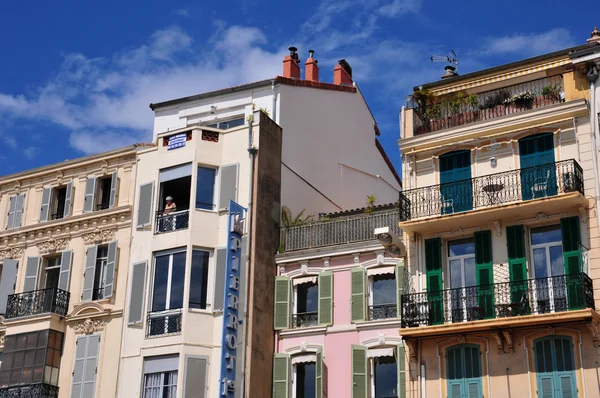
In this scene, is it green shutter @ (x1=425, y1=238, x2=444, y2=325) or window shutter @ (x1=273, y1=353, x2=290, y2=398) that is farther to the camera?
window shutter @ (x1=273, y1=353, x2=290, y2=398)

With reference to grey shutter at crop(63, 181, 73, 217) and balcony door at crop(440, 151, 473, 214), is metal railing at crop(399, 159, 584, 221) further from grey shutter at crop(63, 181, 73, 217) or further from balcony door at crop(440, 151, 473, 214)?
grey shutter at crop(63, 181, 73, 217)

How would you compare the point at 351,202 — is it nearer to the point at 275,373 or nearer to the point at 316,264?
the point at 316,264

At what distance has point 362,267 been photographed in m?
29.4

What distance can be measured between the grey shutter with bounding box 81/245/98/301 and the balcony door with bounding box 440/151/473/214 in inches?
479

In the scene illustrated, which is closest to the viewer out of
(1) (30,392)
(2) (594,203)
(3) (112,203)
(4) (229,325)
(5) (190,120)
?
(2) (594,203)

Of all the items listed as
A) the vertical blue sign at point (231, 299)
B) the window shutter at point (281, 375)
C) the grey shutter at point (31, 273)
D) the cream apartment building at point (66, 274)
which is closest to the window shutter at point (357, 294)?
the window shutter at point (281, 375)

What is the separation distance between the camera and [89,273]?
32438mm

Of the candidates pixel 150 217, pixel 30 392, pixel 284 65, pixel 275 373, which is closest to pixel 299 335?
pixel 275 373

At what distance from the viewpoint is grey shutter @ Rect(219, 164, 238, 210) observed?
3111 centimetres

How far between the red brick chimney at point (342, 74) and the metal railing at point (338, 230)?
8.81 metres

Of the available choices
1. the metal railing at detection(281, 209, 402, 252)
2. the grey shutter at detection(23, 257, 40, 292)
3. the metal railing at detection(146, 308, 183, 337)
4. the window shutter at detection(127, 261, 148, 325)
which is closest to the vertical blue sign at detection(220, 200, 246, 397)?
the metal railing at detection(146, 308, 183, 337)

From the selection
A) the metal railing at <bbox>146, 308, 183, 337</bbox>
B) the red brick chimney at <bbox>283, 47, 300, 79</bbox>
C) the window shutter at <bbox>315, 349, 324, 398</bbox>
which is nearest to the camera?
the window shutter at <bbox>315, 349, 324, 398</bbox>

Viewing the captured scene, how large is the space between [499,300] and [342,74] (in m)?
15.5

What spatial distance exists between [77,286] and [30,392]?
12.4ft
